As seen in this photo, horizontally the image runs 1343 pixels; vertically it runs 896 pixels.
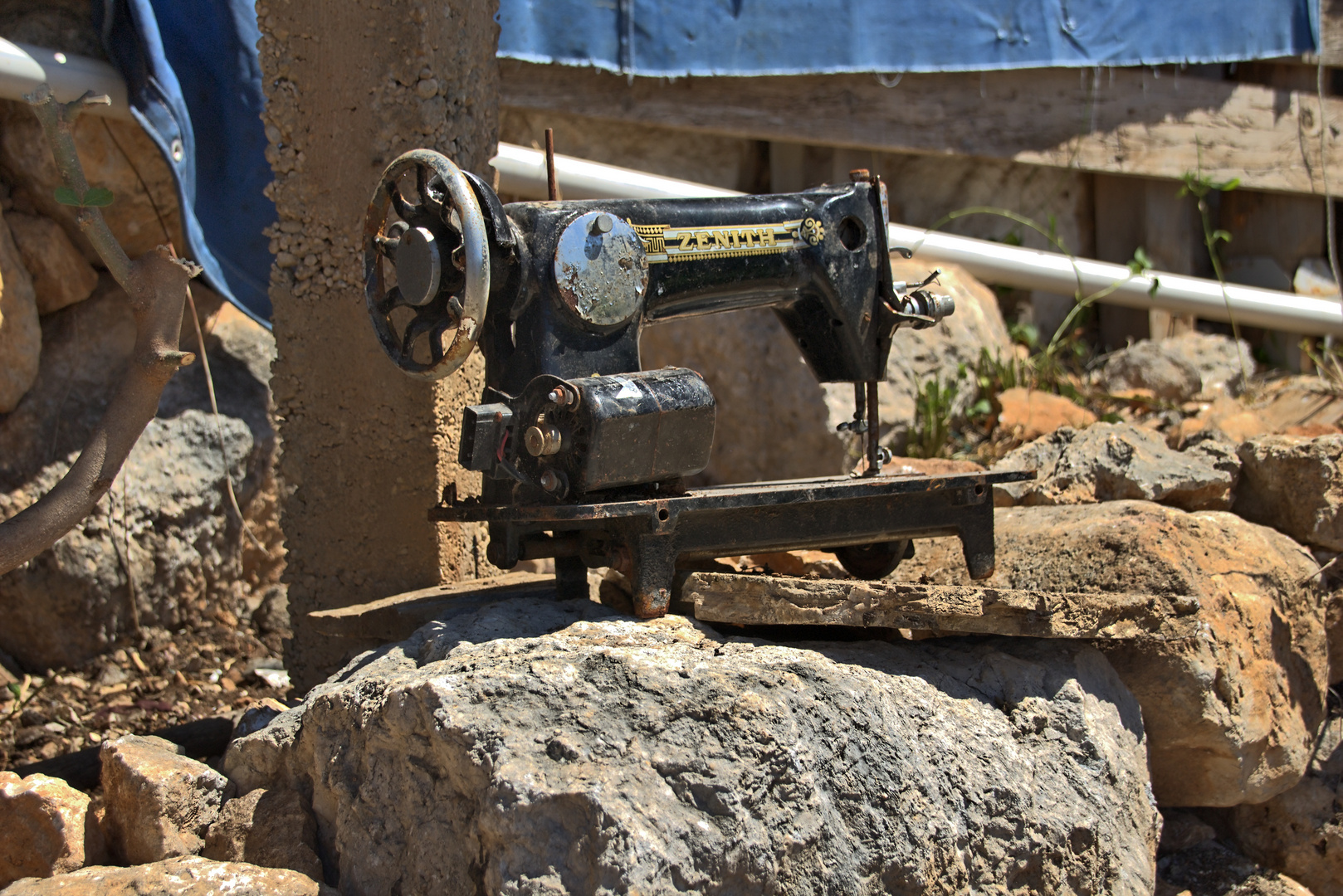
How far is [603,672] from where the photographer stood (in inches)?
75.0

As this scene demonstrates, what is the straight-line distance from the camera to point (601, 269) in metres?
2.27

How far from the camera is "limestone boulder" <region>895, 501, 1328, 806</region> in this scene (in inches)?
101

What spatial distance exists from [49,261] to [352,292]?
4.98 feet

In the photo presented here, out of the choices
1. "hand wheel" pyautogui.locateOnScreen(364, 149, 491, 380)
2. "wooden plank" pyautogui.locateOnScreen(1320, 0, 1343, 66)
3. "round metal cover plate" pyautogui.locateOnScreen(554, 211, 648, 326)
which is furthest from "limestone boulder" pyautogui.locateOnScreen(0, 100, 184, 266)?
"wooden plank" pyautogui.locateOnScreen(1320, 0, 1343, 66)

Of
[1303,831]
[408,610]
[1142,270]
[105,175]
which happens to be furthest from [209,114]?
[1142,270]

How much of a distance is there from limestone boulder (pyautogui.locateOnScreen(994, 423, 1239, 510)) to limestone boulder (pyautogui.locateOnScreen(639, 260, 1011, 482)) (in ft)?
3.59

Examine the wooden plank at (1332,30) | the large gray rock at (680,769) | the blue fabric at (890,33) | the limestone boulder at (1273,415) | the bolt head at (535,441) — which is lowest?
the large gray rock at (680,769)

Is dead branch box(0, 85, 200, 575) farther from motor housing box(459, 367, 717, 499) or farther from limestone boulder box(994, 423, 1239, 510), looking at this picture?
limestone boulder box(994, 423, 1239, 510)

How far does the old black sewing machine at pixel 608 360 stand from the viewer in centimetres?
212

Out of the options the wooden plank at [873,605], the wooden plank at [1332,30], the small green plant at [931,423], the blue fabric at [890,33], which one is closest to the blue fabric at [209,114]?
the blue fabric at [890,33]

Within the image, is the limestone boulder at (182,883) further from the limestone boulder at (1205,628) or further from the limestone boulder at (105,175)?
the limestone boulder at (105,175)

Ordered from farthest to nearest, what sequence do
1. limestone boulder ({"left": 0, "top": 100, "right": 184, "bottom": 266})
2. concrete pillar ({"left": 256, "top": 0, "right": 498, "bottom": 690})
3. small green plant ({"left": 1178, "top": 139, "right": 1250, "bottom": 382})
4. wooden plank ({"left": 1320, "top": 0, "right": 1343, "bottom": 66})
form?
wooden plank ({"left": 1320, "top": 0, "right": 1343, "bottom": 66}) < small green plant ({"left": 1178, "top": 139, "right": 1250, "bottom": 382}) < limestone boulder ({"left": 0, "top": 100, "right": 184, "bottom": 266}) < concrete pillar ({"left": 256, "top": 0, "right": 498, "bottom": 690})

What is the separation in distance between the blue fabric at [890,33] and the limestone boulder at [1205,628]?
2778mm

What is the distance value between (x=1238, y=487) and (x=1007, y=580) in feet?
3.50
